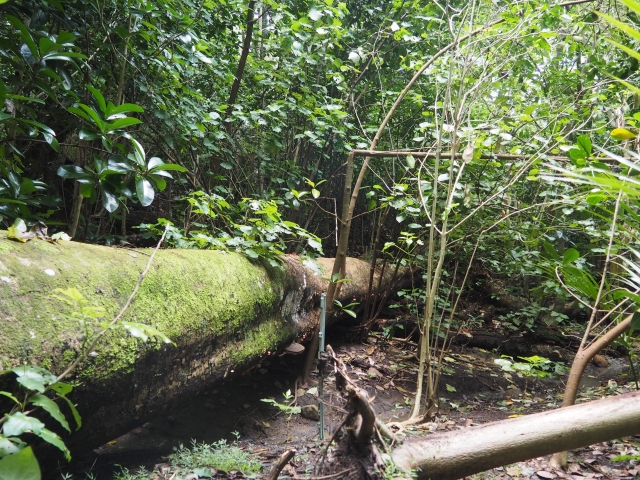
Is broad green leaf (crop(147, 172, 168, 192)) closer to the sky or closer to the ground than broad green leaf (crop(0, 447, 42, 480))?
closer to the sky

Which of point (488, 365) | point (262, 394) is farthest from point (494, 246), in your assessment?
point (262, 394)

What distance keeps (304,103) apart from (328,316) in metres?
2.04

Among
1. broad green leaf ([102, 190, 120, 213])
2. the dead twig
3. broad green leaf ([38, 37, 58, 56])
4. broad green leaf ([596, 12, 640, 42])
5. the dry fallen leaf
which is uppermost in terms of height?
broad green leaf ([596, 12, 640, 42])

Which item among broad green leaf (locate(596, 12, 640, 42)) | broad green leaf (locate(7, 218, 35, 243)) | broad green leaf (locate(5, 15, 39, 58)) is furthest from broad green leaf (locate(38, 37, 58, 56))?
broad green leaf (locate(596, 12, 640, 42))

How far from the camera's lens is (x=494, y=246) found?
179 inches

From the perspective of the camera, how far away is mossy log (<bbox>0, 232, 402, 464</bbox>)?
58.1 inches

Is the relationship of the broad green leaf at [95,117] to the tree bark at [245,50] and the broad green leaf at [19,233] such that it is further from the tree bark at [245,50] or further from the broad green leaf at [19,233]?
the tree bark at [245,50]

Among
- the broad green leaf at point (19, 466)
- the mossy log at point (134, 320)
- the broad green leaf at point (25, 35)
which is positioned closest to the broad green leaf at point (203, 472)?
the mossy log at point (134, 320)

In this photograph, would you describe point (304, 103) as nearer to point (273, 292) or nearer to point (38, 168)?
point (273, 292)

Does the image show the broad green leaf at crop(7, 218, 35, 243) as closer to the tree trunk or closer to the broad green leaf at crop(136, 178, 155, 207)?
the broad green leaf at crop(136, 178, 155, 207)

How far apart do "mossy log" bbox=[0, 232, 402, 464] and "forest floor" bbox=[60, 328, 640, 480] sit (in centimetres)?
33

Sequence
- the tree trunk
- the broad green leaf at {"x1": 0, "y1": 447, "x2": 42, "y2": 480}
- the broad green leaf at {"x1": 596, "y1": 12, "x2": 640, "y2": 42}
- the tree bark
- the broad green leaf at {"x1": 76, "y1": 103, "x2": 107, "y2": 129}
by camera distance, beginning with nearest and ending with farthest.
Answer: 1. the broad green leaf at {"x1": 596, "y1": 12, "x2": 640, "y2": 42}
2. the broad green leaf at {"x1": 0, "y1": 447, "x2": 42, "y2": 480}
3. the tree trunk
4. the broad green leaf at {"x1": 76, "y1": 103, "x2": 107, "y2": 129}
5. the tree bark

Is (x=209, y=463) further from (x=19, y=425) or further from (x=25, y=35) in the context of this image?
(x=25, y=35)

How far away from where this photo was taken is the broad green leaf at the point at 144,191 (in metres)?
1.95
